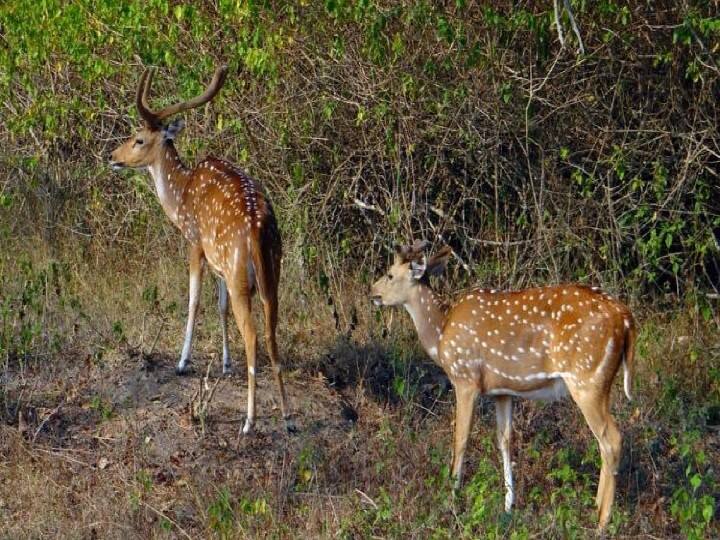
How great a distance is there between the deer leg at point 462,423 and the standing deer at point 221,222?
4.10 feet

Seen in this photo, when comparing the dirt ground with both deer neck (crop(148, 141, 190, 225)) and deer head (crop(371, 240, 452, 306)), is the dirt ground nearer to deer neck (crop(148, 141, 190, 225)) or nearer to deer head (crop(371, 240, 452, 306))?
deer head (crop(371, 240, 452, 306))

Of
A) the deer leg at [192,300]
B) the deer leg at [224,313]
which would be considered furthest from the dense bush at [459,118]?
the deer leg at [224,313]

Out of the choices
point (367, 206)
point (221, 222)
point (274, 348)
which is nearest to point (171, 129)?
point (221, 222)

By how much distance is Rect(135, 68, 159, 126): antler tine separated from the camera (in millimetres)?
11031

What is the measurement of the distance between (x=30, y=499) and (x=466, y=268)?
4583mm

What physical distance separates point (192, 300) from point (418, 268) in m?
1.76

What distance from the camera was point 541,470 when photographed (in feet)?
31.5

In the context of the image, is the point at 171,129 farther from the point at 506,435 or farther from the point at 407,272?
the point at 506,435

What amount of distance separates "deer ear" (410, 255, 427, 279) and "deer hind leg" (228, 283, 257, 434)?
107 cm

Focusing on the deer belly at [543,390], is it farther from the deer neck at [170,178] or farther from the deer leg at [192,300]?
the deer neck at [170,178]

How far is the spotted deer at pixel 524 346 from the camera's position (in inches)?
344

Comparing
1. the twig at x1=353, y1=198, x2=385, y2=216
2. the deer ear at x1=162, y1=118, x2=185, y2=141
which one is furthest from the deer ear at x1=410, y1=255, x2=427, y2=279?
the twig at x1=353, y1=198, x2=385, y2=216

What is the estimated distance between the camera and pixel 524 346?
9.05 meters

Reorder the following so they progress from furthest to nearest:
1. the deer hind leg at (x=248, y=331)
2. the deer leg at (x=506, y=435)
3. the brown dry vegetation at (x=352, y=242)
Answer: the deer hind leg at (x=248, y=331) < the brown dry vegetation at (x=352, y=242) < the deer leg at (x=506, y=435)
